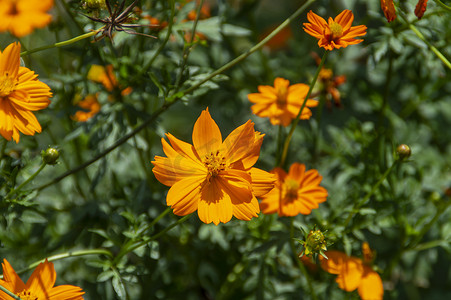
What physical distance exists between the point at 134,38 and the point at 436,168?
3.47ft

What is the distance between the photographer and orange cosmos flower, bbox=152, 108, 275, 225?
3.22 feet

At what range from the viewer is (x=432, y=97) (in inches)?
68.4

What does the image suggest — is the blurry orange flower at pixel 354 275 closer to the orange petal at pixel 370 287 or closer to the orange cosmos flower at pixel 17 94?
the orange petal at pixel 370 287

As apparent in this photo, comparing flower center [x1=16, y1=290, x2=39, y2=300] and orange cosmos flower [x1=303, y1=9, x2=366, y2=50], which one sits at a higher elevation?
orange cosmos flower [x1=303, y1=9, x2=366, y2=50]

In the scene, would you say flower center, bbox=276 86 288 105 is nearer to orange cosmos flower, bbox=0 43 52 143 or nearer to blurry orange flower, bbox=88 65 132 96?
blurry orange flower, bbox=88 65 132 96

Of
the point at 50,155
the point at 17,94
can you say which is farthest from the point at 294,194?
the point at 17,94

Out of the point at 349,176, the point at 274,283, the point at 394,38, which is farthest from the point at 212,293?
the point at 394,38

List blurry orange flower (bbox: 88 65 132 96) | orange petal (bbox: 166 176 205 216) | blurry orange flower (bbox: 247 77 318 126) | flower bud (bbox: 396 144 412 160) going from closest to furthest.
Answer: orange petal (bbox: 166 176 205 216), flower bud (bbox: 396 144 412 160), blurry orange flower (bbox: 247 77 318 126), blurry orange flower (bbox: 88 65 132 96)

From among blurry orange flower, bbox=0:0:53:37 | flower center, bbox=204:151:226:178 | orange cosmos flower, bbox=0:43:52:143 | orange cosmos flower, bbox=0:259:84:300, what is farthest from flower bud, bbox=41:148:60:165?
blurry orange flower, bbox=0:0:53:37

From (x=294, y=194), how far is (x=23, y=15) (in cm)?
95

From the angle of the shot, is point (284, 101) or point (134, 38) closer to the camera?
point (284, 101)

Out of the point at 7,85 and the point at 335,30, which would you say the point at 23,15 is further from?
the point at 335,30

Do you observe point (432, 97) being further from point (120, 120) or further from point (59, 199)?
point (59, 199)

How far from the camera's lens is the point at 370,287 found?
3.97 feet
